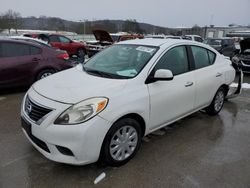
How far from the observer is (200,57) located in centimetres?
414

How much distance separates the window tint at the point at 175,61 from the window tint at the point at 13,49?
4.13m

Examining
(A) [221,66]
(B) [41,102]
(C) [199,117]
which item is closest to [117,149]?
(B) [41,102]

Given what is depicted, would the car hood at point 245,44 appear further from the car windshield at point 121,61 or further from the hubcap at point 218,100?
the car windshield at point 121,61

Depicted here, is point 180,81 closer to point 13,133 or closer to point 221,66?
point 221,66

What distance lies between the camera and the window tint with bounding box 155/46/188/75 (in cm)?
337

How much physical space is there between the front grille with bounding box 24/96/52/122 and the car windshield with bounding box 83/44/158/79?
37.4 inches

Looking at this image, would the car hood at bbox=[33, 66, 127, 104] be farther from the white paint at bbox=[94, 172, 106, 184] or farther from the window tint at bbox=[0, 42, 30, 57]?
the window tint at bbox=[0, 42, 30, 57]

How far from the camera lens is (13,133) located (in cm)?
376

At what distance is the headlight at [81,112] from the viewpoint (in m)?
2.48

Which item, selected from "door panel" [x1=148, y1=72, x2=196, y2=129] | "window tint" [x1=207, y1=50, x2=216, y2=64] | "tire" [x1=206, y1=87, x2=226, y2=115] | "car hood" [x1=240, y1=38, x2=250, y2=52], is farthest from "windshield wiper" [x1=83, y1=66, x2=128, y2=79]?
"car hood" [x1=240, y1=38, x2=250, y2=52]

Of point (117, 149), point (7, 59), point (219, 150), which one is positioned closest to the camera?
point (117, 149)

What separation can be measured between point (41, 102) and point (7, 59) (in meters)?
3.77

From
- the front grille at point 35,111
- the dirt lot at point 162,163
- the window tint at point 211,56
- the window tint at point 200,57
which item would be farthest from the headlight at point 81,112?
the window tint at point 211,56

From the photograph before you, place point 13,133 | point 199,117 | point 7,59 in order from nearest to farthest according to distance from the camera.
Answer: point 13,133
point 199,117
point 7,59
